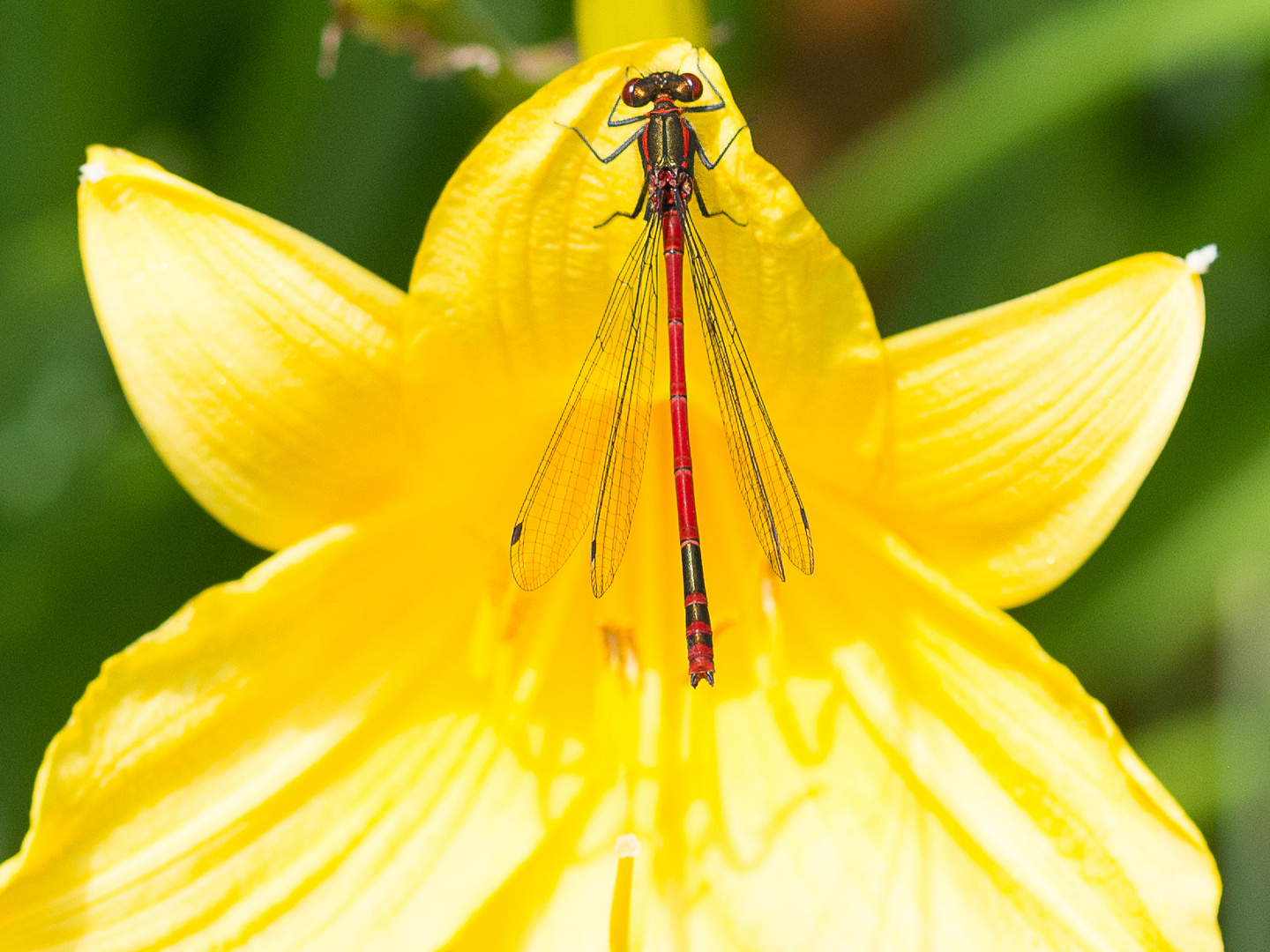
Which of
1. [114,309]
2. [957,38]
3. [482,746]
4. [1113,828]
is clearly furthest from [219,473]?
[957,38]

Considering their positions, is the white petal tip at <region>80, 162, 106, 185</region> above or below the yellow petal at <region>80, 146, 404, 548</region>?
above

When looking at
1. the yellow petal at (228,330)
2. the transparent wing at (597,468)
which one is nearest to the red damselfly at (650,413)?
the transparent wing at (597,468)

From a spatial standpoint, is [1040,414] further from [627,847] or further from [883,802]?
[627,847]

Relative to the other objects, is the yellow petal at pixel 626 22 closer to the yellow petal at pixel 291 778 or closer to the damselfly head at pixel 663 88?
the damselfly head at pixel 663 88

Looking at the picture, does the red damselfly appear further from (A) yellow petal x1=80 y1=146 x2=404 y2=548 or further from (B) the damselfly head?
(A) yellow petal x1=80 y1=146 x2=404 y2=548

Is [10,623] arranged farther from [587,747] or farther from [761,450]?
[761,450]

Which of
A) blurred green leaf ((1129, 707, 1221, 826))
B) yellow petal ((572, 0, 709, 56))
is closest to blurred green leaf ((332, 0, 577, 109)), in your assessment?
yellow petal ((572, 0, 709, 56))
